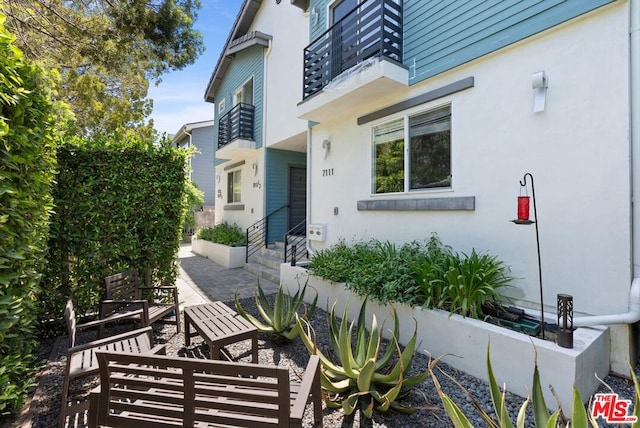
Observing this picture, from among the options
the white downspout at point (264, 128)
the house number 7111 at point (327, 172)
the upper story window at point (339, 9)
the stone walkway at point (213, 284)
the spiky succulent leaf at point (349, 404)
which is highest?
the upper story window at point (339, 9)

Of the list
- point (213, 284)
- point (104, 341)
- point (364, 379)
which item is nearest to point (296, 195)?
point (213, 284)

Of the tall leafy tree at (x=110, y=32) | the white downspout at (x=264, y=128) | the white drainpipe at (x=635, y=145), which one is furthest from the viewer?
the white downspout at (x=264, y=128)

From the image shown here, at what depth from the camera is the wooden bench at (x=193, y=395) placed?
1.84 metres

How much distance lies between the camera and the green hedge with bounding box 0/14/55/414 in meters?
2.40

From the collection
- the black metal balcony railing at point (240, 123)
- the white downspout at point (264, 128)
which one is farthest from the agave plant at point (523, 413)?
the black metal balcony railing at point (240, 123)

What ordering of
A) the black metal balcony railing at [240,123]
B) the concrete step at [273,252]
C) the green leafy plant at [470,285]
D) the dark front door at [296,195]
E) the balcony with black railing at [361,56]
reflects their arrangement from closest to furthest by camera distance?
the green leafy plant at [470,285] < the balcony with black railing at [361,56] < the concrete step at [273,252] < the dark front door at [296,195] < the black metal balcony railing at [240,123]

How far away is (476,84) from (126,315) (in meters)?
5.81

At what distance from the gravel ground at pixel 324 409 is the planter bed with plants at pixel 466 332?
213mm

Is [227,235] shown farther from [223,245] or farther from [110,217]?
[110,217]

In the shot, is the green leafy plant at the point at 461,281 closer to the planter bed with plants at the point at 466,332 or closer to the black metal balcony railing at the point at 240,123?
the planter bed with plants at the point at 466,332

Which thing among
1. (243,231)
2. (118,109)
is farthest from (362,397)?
(118,109)

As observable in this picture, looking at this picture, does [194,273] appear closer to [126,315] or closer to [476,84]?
[126,315]

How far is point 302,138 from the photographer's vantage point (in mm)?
9359

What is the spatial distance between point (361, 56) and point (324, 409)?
5.81 metres
